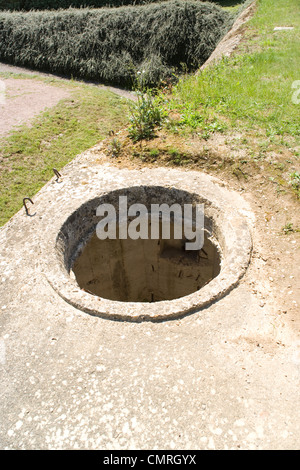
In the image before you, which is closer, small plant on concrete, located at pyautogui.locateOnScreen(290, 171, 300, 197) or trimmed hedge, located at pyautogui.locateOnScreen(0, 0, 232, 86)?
small plant on concrete, located at pyautogui.locateOnScreen(290, 171, 300, 197)

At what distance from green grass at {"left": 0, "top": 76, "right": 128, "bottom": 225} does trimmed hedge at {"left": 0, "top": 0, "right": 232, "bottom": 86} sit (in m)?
2.53

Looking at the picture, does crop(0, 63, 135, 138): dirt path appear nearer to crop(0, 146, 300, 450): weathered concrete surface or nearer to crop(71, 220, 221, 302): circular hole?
crop(71, 220, 221, 302): circular hole

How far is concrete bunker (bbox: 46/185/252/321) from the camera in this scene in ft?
12.7

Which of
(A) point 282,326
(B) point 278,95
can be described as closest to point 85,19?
(B) point 278,95

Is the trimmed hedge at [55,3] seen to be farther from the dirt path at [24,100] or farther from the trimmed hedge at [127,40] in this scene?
the dirt path at [24,100]

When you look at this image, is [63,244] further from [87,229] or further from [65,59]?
[65,59]

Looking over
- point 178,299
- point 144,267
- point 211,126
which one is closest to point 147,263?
point 144,267

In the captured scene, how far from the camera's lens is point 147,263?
6984 millimetres

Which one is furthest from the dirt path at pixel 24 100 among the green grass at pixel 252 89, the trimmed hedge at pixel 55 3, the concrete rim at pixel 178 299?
the trimmed hedge at pixel 55 3

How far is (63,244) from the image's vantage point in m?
4.95

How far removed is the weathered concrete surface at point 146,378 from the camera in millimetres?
2943

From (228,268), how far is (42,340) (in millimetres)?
2087

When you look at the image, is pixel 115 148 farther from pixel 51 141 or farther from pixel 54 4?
pixel 54 4

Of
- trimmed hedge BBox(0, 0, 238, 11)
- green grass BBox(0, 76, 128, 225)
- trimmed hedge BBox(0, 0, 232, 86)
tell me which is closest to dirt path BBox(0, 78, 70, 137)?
green grass BBox(0, 76, 128, 225)
